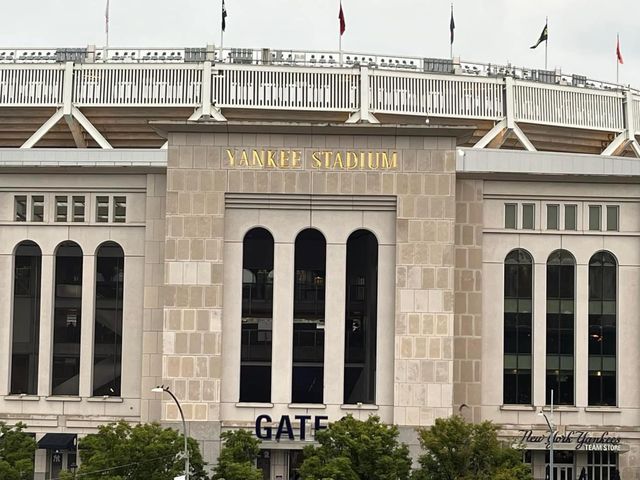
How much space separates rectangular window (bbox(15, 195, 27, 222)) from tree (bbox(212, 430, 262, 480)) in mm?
16323

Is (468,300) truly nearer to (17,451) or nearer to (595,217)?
(595,217)

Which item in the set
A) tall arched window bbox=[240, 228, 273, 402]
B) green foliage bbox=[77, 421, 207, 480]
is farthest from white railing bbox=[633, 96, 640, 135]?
green foliage bbox=[77, 421, 207, 480]

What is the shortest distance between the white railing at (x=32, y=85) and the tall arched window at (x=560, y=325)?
2864 cm

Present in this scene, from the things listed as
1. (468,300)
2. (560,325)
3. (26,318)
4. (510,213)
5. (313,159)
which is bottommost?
(26,318)

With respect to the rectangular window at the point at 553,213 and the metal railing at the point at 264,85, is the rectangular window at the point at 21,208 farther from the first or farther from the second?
the rectangular window at the point at 553,213

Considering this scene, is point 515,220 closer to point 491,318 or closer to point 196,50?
point 491,318

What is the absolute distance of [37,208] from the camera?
67.2 meters

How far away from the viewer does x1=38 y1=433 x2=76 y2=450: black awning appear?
64625 mm

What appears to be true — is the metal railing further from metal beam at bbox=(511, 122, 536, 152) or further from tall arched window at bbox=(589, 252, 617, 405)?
tall arched window at bbox=(589, 252, 617, 405)

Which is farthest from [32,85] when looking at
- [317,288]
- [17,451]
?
[17,451]

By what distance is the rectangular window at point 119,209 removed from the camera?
66750 mm

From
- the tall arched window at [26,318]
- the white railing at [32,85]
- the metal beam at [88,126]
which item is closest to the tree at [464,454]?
the tall arched window at [26,318]

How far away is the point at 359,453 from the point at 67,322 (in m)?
18.3

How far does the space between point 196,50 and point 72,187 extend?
12.0 metres
